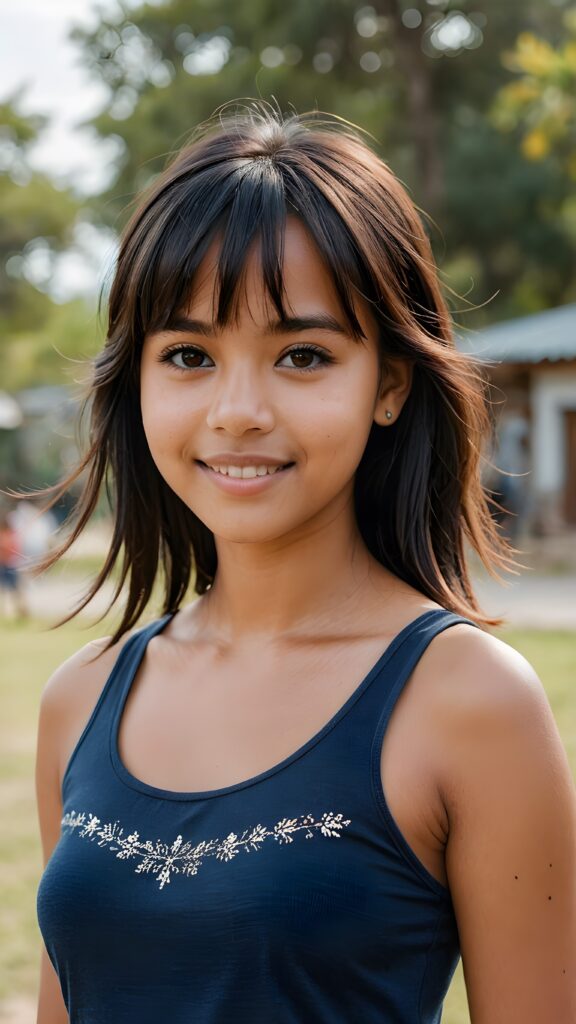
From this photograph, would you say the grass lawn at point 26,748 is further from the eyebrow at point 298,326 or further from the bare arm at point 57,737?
the eyebrow at point 298,326

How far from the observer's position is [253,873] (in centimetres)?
132

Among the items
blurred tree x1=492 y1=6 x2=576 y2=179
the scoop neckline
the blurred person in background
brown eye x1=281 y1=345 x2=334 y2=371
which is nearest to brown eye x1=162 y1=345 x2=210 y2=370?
brown eye x1=281 y1=345 x2=334 y2=371

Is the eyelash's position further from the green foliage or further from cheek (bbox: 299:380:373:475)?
the green foliage

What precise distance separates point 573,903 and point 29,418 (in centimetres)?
3208

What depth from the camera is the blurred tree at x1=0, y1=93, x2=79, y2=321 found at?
20156 mm

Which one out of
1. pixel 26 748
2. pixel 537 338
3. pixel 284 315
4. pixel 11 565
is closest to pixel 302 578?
pixel 284 315

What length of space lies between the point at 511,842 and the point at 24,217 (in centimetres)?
2028

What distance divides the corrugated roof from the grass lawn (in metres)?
6.29

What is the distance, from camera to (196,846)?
137 centimetres

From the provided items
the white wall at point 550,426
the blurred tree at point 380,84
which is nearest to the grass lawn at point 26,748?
the white wall at point 550,426

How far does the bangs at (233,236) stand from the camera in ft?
4.78

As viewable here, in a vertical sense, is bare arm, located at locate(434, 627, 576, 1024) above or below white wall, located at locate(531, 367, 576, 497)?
below

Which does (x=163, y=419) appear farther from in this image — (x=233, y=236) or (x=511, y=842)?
(x=511, y=842)

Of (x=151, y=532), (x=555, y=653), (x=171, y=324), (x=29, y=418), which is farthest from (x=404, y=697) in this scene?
(x=29, y=418)
